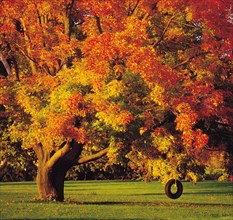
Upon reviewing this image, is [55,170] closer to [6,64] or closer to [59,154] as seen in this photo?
[59,154]

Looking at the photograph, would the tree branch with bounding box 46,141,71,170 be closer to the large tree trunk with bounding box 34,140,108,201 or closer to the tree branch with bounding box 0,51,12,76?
the large tree trunk with bounding box 34,140,108,201

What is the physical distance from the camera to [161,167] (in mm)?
35656

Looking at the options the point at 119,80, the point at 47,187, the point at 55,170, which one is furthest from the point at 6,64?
the point at 119,80

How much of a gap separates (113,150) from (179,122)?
3414 mm

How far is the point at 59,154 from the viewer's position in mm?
37156

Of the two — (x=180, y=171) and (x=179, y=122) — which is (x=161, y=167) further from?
(x=179, y=122)

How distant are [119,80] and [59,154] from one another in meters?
6.25

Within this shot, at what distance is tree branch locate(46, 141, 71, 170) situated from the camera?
36.5 metres

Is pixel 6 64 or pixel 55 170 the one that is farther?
pixel 55 170

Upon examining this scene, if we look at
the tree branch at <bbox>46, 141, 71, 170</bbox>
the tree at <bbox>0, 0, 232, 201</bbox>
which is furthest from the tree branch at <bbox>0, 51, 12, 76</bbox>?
the tree branch at <bbox>46, 141, 71, 170</bbox>

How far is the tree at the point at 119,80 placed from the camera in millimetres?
31703

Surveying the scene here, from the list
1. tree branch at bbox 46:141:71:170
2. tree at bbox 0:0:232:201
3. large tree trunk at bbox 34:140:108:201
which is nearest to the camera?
tree at bbox 0:0:232:201

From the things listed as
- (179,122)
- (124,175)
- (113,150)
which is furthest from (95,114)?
(124,175)

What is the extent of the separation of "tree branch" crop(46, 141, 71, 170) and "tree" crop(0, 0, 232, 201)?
0.06 meters
